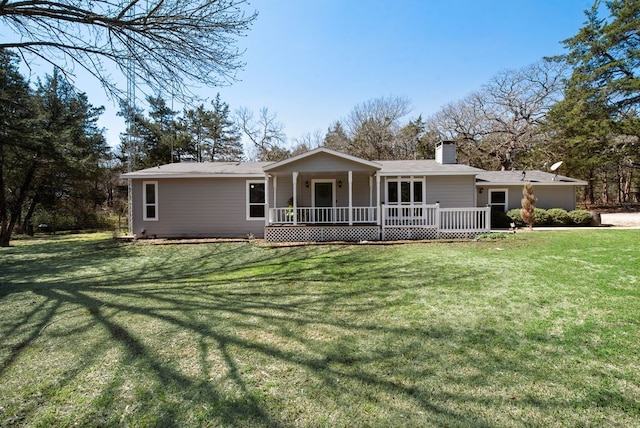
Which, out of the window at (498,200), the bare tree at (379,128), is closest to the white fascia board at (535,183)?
the window at (498,200)

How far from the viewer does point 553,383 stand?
2596 mm

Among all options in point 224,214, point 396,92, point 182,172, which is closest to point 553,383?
point 224,214

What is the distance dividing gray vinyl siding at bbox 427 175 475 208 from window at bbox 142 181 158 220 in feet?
37.7

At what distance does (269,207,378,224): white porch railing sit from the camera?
12.0 metres

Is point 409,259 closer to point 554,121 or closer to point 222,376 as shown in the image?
point 222,376

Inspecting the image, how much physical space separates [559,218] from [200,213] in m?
16.7

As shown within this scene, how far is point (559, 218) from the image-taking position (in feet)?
49.8

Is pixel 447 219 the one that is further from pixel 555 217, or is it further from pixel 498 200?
pixel 555 217

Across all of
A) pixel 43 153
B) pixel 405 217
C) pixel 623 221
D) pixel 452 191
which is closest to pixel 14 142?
pixel 43 153

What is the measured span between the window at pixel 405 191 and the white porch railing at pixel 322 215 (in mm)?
1358

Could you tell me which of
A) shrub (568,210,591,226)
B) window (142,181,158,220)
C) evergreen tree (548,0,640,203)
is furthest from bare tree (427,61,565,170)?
window (142,181,158,220)

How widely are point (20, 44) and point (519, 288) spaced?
10412mm

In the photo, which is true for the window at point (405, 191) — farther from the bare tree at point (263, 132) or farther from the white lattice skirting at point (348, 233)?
the bare tree at point (263, 132)

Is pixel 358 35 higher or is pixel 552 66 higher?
pixel 552 66
